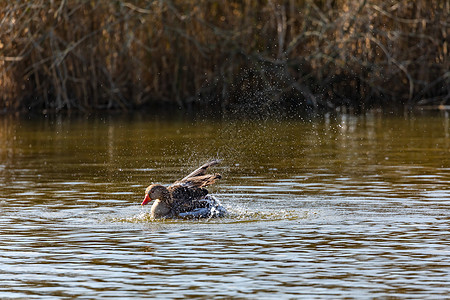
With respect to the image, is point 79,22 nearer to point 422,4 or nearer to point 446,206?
point 422,4

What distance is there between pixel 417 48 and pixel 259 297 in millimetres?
23610

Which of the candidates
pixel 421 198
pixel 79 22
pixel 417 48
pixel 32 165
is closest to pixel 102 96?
pixel 79 22

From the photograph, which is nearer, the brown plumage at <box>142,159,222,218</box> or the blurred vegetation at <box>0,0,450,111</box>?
the brown plumage at <box>142,159,222,218</box>

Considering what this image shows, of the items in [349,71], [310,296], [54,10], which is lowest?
[310,296]

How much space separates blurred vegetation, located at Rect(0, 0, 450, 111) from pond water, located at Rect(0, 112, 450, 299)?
266 inches

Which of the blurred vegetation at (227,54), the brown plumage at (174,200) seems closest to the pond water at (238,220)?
the brown plumage at (174,200)

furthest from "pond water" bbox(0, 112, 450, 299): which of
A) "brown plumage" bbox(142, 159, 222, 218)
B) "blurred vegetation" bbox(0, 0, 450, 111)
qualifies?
"blurred vegetation" bbox(0, 0, 450, 111)

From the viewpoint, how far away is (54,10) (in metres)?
28.6

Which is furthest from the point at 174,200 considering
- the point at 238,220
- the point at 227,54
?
the point at 227,54

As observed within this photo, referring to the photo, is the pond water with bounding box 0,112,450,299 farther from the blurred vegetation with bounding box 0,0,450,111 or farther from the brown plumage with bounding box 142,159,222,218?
the blurred vegetation with bounding box 0,0,450,111

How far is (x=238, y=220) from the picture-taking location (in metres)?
11.7

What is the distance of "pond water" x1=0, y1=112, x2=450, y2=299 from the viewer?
335 inches

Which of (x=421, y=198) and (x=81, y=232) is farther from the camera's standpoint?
(x=421, y=198)

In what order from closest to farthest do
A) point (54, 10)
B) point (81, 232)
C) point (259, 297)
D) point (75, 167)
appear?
point (259, 297)
point (81, 232)
point (75, 167)
point (54, 10)
